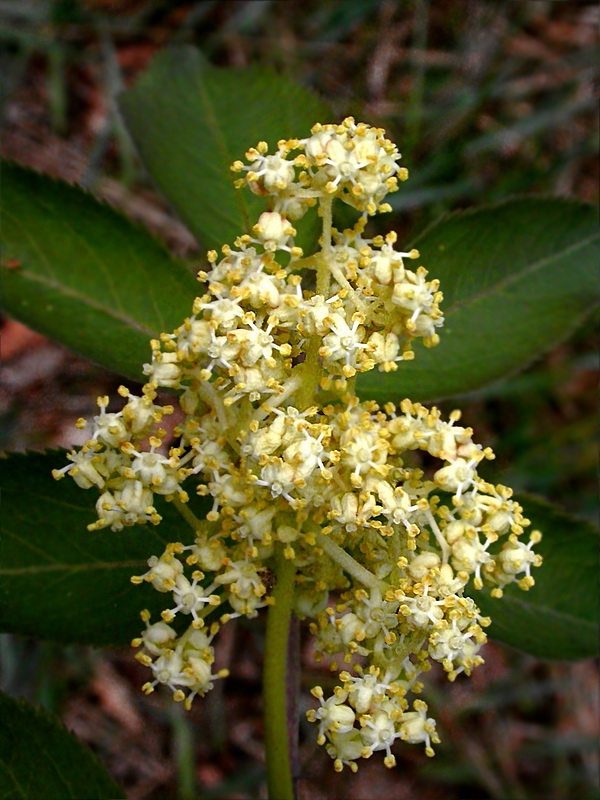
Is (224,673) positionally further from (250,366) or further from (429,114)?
(429,114)

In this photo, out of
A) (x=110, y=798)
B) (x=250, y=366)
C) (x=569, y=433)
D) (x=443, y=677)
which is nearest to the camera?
(x=250, y=366)

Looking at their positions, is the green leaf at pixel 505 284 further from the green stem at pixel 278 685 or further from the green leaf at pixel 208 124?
the green stem at pixel 278 685

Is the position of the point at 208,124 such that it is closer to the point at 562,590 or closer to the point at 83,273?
the point at 83,273

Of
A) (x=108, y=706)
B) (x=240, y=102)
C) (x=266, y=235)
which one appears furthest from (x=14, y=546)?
(x=108, y=706)

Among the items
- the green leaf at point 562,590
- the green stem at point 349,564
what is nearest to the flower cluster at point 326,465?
the green stem at point 349,564

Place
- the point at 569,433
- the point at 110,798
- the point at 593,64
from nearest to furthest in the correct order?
the point at 110,798 < the point at 569,433 < the point at 593,64

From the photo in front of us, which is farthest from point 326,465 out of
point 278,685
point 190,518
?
point 278,685

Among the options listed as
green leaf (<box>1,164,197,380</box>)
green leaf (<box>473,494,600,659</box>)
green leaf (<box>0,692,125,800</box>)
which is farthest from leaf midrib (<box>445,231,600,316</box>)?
green leaf (<box>0,692,125,800</box>)
